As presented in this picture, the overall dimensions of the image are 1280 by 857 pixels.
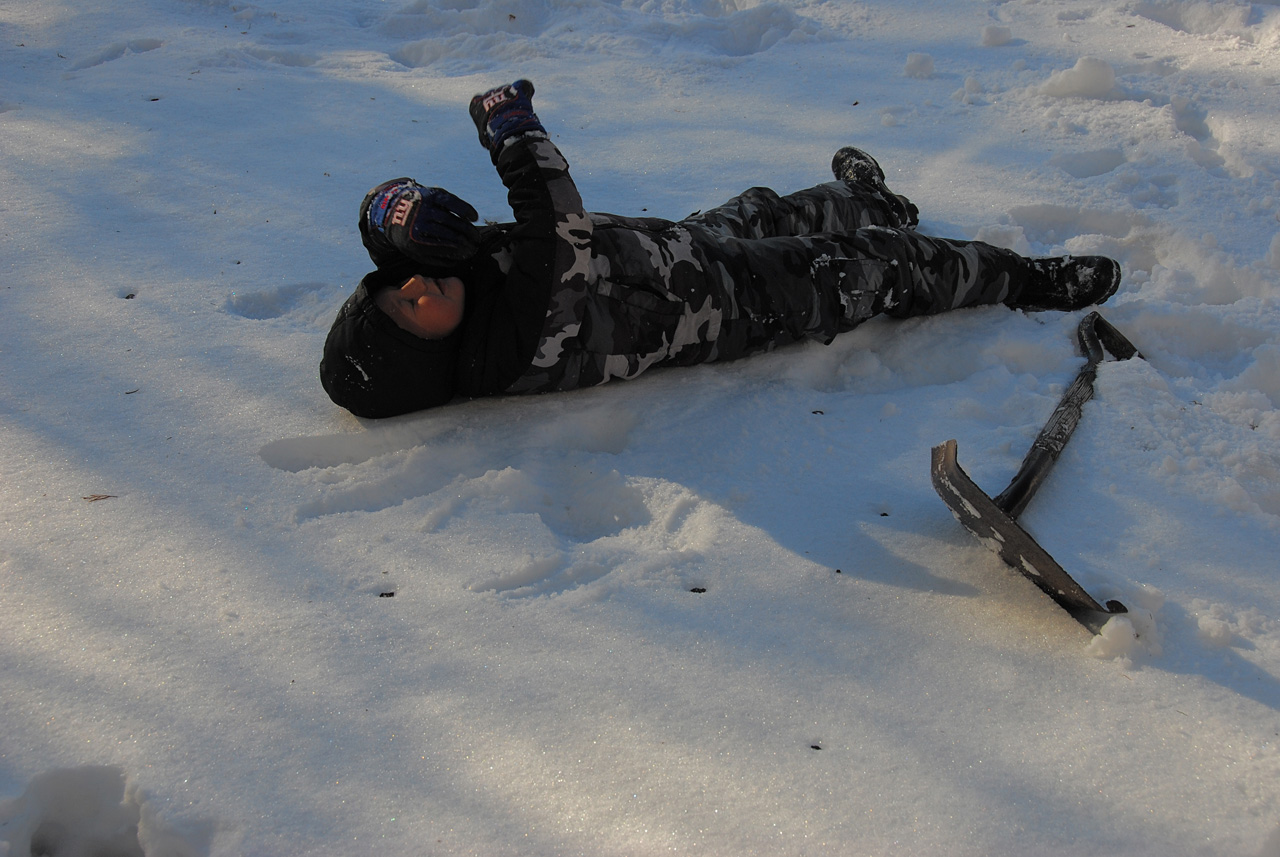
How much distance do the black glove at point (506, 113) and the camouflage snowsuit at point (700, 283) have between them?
4 centimetres

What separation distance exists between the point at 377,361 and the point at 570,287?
48 cm

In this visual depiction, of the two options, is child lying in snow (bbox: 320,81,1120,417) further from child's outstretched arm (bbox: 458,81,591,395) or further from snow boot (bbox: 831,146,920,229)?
snow boot (bbox: 831,146,920,229)

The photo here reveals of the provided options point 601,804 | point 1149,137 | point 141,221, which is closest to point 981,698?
point 601,804

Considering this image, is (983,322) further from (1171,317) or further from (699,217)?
(699,217)

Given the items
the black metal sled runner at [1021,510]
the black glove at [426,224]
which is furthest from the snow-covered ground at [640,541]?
the black glove at [426,224]

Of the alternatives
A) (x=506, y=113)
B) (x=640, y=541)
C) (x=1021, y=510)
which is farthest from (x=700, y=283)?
(x=1021, y=510)

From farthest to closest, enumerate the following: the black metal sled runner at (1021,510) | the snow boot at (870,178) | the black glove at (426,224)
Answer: the snow boot at (870,178), the black glove at (426,224), the black metal sled runner at (1021,510)

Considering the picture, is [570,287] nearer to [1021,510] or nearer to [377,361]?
[377,361]

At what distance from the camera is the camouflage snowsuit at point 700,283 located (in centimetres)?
214

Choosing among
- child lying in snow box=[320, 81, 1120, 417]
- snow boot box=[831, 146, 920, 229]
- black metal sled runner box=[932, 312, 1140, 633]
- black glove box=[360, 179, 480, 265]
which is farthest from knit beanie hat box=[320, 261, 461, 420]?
snow boot box=[831, 146, 920, 229]

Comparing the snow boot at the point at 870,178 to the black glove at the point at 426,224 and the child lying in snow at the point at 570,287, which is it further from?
the black glove at the point at 426,224

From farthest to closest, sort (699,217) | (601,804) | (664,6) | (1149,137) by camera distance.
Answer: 1. (664,6)
2. (1149,137)
3. (699,217)
4. (601,804)

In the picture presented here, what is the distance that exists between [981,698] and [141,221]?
290 cm

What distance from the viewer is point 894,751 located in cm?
136
